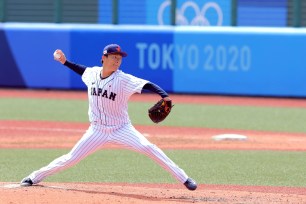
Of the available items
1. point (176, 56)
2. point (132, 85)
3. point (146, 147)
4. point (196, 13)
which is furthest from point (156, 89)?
point (196, 13)

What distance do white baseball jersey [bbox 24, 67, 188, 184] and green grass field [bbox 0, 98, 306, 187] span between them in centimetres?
139

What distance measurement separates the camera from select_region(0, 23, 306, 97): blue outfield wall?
65.1 ft

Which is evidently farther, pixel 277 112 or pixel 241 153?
pixel 277 112

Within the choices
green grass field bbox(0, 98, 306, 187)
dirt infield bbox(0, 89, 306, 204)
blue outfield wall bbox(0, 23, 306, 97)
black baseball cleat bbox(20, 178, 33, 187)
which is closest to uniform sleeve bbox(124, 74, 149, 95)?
dirt infield bbox(0, 89, 306, 204)

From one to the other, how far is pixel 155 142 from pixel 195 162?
6.26ft

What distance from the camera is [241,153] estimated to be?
509 inches

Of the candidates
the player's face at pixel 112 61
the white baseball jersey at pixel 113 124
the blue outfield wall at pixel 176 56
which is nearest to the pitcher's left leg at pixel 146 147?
the white baseball jersey at pixel 113 124

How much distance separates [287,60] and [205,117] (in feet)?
10.7

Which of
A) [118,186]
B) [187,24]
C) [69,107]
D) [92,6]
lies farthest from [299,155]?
[92,6]

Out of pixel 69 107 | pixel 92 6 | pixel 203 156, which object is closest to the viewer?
pixel 203 156

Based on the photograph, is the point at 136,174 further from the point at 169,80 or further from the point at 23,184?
the point at 169,80

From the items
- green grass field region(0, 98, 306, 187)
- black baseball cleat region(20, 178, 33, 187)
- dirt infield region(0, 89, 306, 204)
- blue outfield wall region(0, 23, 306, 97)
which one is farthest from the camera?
blue outfield wall region(0, 23, 306, 97)

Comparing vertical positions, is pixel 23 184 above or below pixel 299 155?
above

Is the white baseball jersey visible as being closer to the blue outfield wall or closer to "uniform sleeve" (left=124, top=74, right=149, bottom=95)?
"uniform sleeve" (left=124, top=74, right=149, bottom=95)
